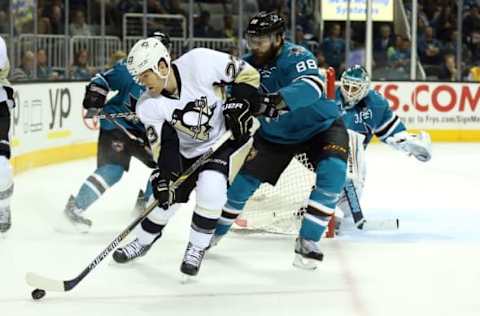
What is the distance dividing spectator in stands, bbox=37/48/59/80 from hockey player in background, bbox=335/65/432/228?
159 inches

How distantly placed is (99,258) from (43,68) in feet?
17.0

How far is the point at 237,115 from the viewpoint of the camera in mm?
3240

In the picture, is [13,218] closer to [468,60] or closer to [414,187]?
[414,187]

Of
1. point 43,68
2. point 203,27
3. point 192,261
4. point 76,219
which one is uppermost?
point 203,27

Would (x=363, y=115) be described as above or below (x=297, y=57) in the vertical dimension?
below

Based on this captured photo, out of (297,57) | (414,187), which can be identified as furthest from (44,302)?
(414,187)

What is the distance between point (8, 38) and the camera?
7.25m

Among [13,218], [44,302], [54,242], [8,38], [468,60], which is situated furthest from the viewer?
[468,60]

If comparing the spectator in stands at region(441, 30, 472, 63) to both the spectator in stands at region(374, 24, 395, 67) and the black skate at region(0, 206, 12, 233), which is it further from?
the black skate at region(0, 206, 12, 233)

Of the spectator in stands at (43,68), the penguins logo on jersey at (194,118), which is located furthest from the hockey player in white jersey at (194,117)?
the spectator in stands at (43,68)

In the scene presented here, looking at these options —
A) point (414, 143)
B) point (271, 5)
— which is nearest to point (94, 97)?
point (414, 143)

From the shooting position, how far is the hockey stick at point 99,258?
308 cm

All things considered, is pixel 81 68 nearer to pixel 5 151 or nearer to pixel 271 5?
pixel 271 5

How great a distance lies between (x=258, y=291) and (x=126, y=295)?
44 cm
